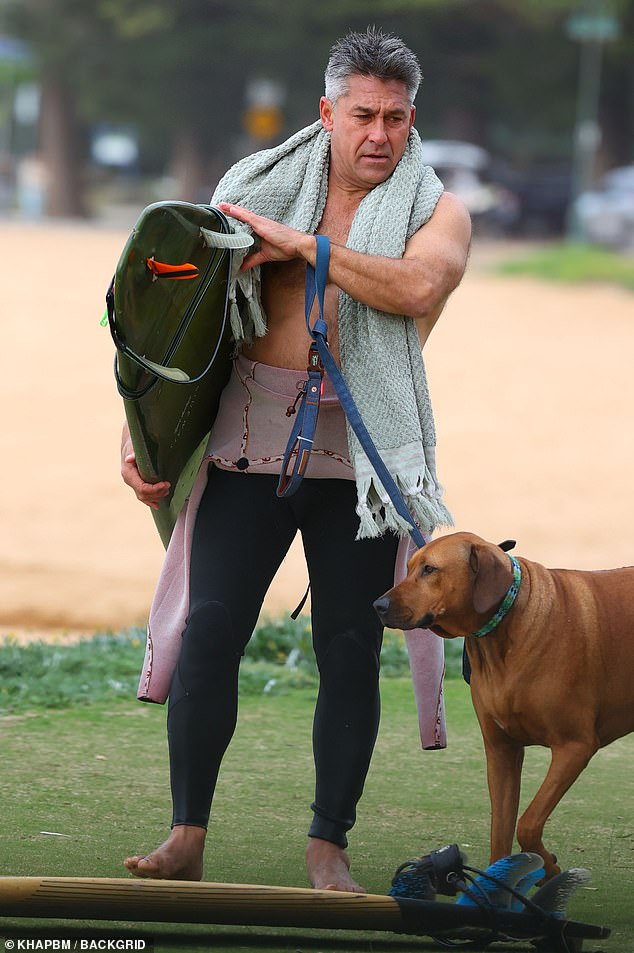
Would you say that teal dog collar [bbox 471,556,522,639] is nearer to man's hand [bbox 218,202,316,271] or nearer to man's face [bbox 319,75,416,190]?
man's hand [bbox 218,202,316,271]

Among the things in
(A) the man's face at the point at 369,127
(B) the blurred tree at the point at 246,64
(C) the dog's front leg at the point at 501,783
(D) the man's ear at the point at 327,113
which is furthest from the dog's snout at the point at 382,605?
(B) the blurred tree at the point at 246,64

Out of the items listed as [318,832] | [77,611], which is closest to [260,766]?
[318,832]

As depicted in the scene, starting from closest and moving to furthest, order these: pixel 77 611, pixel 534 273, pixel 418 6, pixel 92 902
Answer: pixel 92 902, pixel 77 611, pixel 534 273, pixel 418 6

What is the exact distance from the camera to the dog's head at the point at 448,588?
11.9 feet

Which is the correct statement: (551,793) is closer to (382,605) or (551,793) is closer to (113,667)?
(382,605)

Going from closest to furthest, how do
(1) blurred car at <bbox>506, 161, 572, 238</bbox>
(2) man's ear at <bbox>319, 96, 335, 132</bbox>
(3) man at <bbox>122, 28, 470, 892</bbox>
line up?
1. (3) man at <bbox>122, 28, 470, 892</bbox>
2. (2) man's ear at <bbox>319, 96, 335, 132</bbox>
3. (1) blurred car at <bbox>506, 161, 572, 238</bbox>

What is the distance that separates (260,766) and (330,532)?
154cm

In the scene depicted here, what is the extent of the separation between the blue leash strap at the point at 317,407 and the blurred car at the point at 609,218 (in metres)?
29.9

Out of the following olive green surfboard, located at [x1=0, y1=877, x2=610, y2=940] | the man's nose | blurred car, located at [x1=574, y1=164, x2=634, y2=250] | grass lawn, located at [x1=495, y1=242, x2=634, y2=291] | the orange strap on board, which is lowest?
olive green surfboard, located at [x1=0, y1=877, x2=610, y2=940]

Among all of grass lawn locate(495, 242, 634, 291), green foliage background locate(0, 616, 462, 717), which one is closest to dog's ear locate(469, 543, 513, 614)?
green foliage background locate(0, 616, 462, 717)

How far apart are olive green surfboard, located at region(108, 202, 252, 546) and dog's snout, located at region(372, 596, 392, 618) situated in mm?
603

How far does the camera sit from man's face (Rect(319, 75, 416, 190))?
3777 millimetres

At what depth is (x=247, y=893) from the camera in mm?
3078

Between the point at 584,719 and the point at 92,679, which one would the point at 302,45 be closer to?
the point at 92,679
